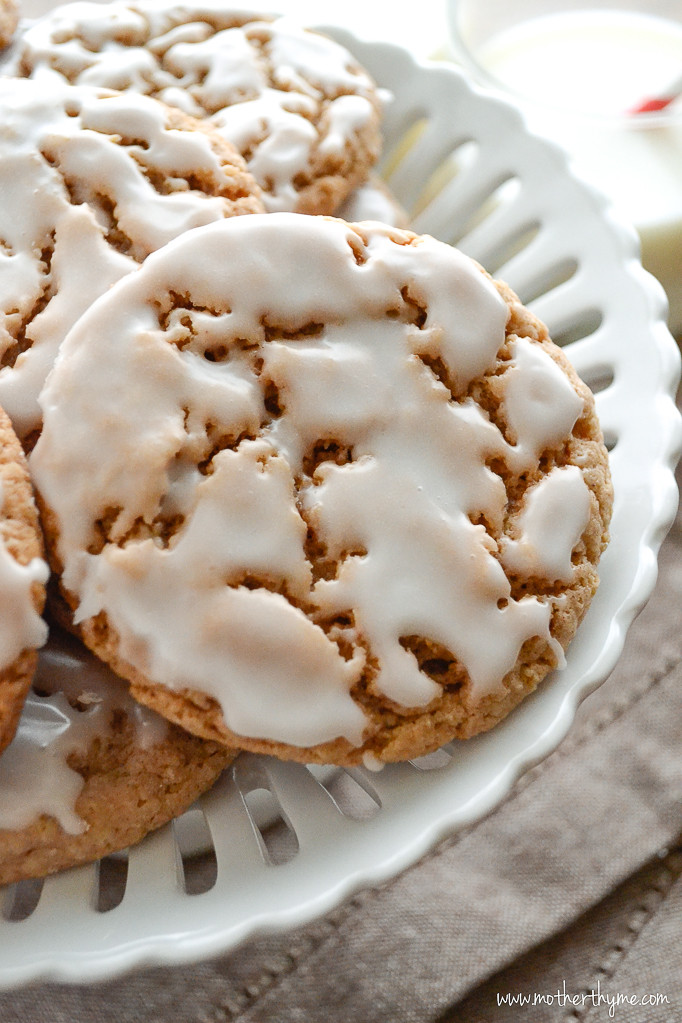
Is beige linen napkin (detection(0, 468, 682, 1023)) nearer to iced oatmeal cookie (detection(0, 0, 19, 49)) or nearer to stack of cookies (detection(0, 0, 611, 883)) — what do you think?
stack of cookies (detection(0, 0, 611, 883))

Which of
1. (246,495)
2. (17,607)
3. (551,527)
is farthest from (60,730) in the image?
(551,527)

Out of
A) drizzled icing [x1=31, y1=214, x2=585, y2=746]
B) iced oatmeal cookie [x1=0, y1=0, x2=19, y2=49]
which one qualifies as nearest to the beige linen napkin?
drizzled icing [x1=31, y1=214, x2=585, y2=746]

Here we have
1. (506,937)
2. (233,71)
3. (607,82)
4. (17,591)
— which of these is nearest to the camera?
(17,591)

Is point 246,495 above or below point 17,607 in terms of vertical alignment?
above

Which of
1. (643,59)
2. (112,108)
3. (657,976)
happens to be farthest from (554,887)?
(643,59)

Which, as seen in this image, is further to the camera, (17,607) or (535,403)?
(535,403)

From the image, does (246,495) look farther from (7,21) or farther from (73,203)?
(7,21)

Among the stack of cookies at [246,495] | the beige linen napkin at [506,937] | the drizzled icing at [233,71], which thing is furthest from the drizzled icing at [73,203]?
the beige linen napkin at [506,937]
